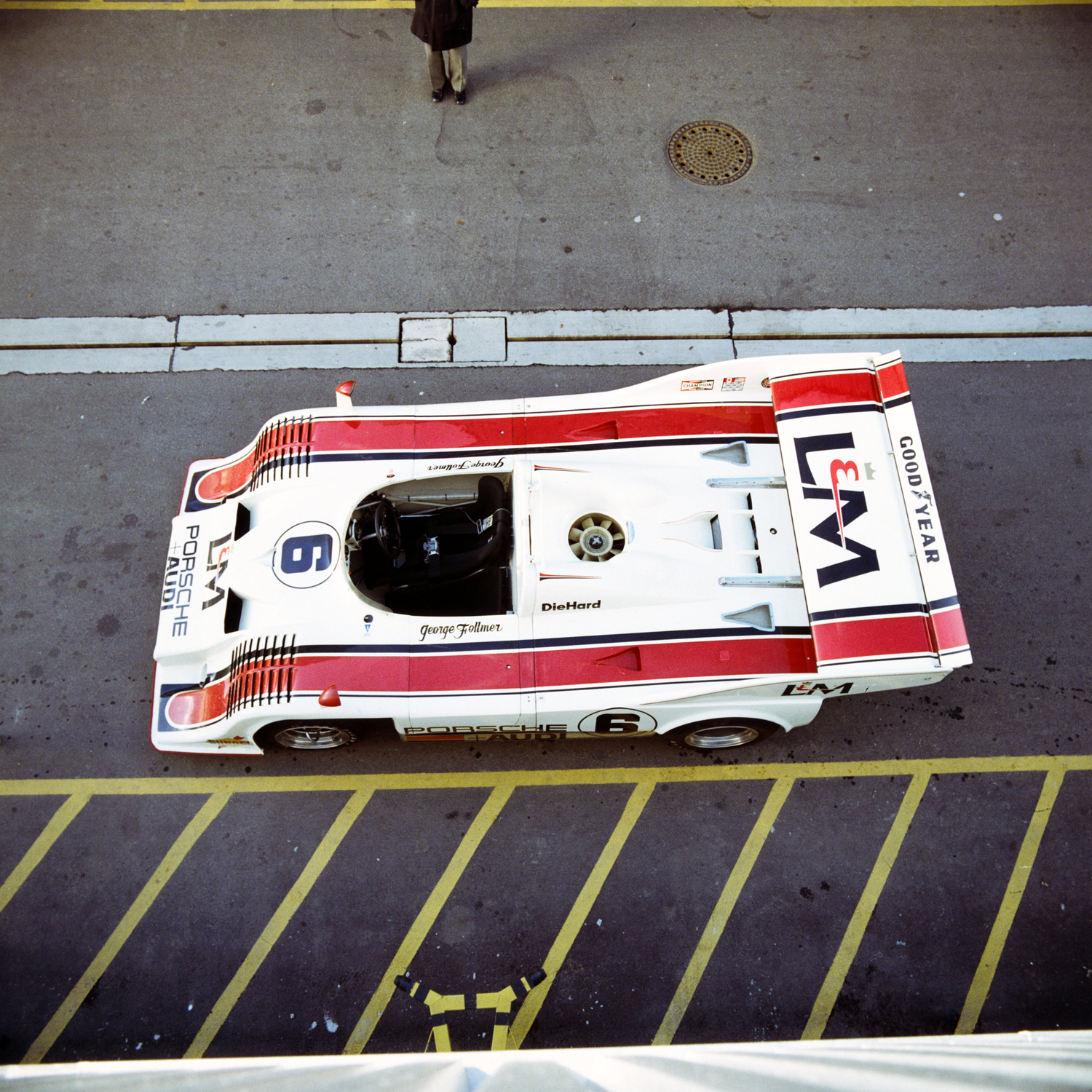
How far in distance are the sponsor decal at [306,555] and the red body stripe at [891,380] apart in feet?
9.81

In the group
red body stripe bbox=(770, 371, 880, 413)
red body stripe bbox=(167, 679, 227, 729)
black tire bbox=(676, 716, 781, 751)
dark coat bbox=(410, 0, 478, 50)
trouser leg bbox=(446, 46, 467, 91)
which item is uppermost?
trouser leg bbox=(446, 46, 467, 91)

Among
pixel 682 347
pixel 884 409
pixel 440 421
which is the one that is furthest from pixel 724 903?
pixel 682 347

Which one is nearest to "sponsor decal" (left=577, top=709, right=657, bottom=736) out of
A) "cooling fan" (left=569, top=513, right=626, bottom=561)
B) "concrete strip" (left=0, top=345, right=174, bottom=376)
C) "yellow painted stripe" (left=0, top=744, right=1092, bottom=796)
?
"yellow painted stripe" (left=0, top=744, right=1092, bottom=796)

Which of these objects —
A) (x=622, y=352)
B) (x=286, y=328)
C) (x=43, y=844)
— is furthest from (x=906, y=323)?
(x=43, y=844)

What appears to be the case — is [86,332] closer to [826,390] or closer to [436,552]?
[436,552]

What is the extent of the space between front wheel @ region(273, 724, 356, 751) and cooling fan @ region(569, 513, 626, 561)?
1666 mm

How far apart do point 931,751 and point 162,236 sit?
695cm

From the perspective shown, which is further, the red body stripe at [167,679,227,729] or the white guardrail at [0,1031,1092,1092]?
the red body stripe at [167,679,227,729]

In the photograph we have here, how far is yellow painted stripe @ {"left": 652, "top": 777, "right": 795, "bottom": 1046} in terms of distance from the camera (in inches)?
168

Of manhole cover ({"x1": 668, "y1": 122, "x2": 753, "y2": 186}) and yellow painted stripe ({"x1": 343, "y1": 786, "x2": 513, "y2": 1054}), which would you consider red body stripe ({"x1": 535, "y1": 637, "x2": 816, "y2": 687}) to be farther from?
manhole cover ({"x1": 668, "y1": 122, "x2": 753, "y2": 186})

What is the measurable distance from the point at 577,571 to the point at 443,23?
5013mm

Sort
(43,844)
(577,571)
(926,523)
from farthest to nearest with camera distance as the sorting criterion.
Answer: (43,844) < (577,571) < (926,523)

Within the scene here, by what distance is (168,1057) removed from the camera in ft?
13.7

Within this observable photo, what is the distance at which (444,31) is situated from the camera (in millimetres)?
6453
